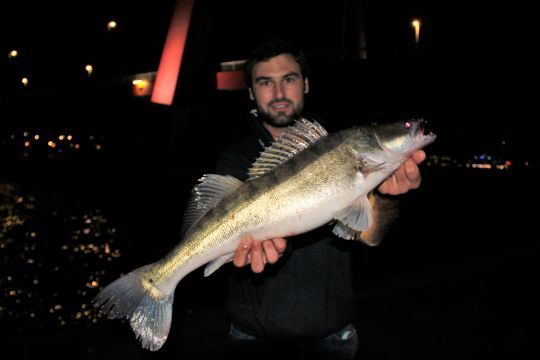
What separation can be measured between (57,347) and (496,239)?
1385 cm

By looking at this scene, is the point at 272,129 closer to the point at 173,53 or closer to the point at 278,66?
the point at 278,66

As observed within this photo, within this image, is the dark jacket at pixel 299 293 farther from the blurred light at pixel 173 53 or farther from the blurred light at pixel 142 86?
the blurred light at pixel 142 86

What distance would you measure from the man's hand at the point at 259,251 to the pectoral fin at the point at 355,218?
1.39 feet

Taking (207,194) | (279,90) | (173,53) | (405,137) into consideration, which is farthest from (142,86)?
(405,137)

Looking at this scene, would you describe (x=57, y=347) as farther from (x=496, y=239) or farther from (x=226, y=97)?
(x=226, y=97)

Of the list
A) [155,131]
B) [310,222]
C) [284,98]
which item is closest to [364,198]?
[310,222]

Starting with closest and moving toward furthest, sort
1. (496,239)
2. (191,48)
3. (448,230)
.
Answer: (496,239) → (448,230) → (191,48)

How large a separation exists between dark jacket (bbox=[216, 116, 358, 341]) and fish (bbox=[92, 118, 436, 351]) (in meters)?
0.37

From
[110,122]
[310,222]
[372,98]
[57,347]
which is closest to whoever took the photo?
[310,222]

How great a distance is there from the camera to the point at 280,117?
3.62m

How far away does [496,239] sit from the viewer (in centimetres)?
1423

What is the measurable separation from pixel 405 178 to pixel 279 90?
1.39 m

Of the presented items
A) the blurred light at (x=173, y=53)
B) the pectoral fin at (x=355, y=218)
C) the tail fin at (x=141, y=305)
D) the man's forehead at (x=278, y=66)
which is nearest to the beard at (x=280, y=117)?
the man's forehead at (x=278, y=66)

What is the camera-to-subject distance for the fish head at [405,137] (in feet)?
9.30
